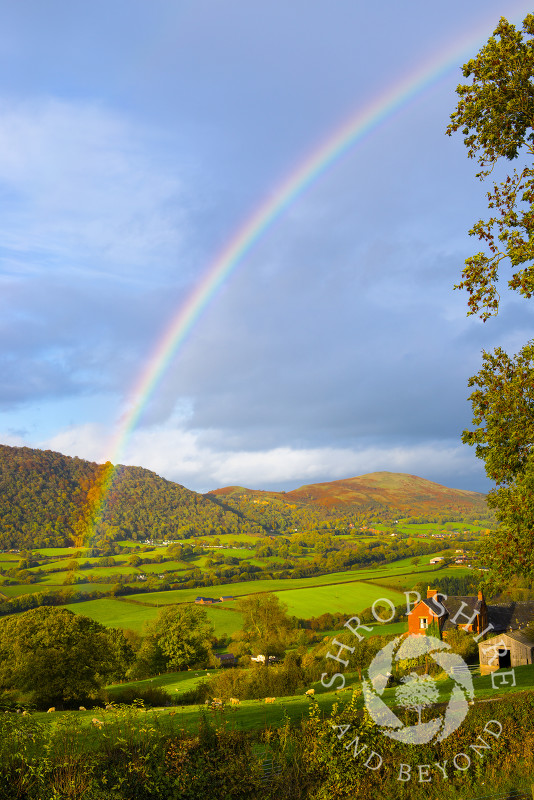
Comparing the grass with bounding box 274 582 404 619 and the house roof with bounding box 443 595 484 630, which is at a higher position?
the house roof with bounding box 443 595 484 630

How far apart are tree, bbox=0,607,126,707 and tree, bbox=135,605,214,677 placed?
2214 cm

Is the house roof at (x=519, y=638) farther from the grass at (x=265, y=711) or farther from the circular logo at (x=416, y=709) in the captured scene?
the circular logo at (x=416, y=709)

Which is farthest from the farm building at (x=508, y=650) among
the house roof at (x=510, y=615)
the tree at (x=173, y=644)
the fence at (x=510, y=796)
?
the tree at (x=173, y=644)

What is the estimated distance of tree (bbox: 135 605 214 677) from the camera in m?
62.3

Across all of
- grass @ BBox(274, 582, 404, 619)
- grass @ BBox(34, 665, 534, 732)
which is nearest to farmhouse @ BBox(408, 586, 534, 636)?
grass @ BBox(274, 582, 404, 619)

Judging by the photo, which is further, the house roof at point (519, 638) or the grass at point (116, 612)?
the grass at point (116, 612)

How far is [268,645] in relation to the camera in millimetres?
63844

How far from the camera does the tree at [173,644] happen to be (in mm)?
62344

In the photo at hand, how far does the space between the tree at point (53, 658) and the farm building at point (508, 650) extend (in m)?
27.0

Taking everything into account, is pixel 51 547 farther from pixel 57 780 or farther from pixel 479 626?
pixel 57 780

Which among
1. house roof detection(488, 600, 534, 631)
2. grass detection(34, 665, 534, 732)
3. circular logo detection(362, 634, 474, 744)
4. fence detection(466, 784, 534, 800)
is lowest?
house roof detection(488, 600, 534, 631)

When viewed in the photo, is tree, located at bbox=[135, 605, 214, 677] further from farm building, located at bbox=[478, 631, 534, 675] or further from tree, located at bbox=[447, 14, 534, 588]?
tree, located at bbox=[447, 14, 534, 588]

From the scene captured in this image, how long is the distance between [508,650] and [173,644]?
3684 centimetres

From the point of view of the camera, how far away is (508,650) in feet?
137
